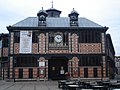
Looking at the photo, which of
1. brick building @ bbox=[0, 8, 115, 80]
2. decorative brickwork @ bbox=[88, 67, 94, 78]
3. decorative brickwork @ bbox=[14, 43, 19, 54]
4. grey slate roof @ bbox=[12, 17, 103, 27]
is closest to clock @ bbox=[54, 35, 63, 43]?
brick building @ bbox=[0, 8, 115, 80]

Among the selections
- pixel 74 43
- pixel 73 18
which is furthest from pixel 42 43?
pixel 73 18

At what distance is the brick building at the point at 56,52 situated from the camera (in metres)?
37.8

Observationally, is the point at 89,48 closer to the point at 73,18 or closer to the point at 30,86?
the point at 73,18

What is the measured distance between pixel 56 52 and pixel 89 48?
4.91m

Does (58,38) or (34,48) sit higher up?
(58,38)

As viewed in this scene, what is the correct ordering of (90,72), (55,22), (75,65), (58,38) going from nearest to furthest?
(90,72), (75,65), (58,38), (55,22)

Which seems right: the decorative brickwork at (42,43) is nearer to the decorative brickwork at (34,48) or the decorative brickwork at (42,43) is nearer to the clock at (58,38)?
the decorative brickwork at (34,48)

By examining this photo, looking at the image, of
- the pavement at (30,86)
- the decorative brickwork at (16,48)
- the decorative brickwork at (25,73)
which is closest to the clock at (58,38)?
the decorative brickwork at (16,48)

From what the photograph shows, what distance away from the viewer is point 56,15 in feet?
155

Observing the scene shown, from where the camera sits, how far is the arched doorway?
128ft

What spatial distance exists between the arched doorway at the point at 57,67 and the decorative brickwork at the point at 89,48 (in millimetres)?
2988

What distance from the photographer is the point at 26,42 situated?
38031 mm

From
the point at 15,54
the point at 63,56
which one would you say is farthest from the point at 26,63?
the point at 63,56

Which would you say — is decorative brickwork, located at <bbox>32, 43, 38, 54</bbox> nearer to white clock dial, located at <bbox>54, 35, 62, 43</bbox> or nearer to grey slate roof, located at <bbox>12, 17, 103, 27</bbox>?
white clock dial, located at <bbox>54, 35, 62, 43</bbox>
